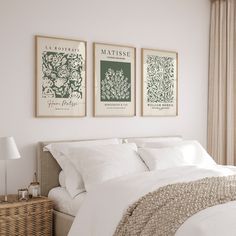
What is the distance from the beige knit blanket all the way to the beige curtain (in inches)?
83.5

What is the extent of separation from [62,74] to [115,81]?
0.59 metres

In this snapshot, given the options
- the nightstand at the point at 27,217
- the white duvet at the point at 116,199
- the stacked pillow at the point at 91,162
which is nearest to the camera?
the white duvet at the point at 116,199

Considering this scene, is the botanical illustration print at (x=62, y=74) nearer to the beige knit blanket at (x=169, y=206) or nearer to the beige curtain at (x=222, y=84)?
the beige knit blanket at (x=169, y=206)

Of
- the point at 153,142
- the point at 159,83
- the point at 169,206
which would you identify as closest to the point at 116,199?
A: the point at 169,206

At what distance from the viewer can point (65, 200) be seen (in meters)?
3.48

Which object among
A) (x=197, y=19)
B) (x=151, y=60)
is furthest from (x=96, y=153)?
(x=197, y=19)

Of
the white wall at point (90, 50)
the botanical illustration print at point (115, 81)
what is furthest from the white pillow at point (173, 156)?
the botanical illustration print at point (115, 81)

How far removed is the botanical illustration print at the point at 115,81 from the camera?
421 centimetres

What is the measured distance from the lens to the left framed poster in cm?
381

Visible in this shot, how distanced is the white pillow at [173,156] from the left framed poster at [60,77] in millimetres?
745

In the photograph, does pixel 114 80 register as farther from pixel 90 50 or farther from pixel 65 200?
pixel 65 200

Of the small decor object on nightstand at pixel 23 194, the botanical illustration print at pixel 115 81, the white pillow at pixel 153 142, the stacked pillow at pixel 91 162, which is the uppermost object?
the botanical illustration print at pixel 115 81

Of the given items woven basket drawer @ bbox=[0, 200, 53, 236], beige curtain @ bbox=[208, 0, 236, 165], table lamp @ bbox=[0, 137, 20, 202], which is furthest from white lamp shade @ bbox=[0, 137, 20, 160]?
Answer: beige curtain @ bbox=[208, 0, 236, 165]

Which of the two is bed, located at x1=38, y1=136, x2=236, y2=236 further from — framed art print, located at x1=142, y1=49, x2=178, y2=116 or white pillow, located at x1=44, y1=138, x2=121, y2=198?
framed art print, located at x1=142, y1=49, x2=178, y2=116
